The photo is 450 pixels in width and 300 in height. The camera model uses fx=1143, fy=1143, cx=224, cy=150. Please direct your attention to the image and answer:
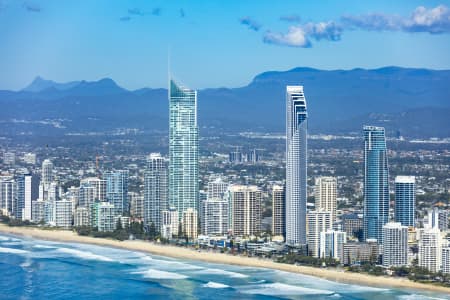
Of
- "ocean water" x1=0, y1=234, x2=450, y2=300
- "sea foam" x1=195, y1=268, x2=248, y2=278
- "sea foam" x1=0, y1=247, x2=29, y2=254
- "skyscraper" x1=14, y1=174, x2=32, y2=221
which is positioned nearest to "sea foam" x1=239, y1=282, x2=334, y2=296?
"ocean water" x1=0, y1=234, x2=450, y2=300

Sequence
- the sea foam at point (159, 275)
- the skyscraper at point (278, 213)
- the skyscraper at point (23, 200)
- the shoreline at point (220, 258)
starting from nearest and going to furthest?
the shoreline at point (220, 258), the sea foam at point (159, 275), the skyscraper at point (278, 213), the skyscraper at point (23, 200)

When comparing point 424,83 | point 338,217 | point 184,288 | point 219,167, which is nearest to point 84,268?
point 184,288

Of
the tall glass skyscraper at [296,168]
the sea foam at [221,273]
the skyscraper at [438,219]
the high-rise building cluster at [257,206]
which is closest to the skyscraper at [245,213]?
the high-rise building cluster at [257,206]

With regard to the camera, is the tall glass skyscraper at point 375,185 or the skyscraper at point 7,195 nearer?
the tall glass skyscraper at point 375,185

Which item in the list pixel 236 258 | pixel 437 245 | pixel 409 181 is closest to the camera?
pixel 437 245

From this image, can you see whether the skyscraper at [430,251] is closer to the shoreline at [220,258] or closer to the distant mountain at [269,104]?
the shoreline at [220,258]

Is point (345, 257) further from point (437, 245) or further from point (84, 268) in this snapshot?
point (84, 268)

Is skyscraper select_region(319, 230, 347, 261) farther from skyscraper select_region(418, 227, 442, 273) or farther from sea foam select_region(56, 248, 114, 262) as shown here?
sea foam select_region(56, 248, 114, 262)
